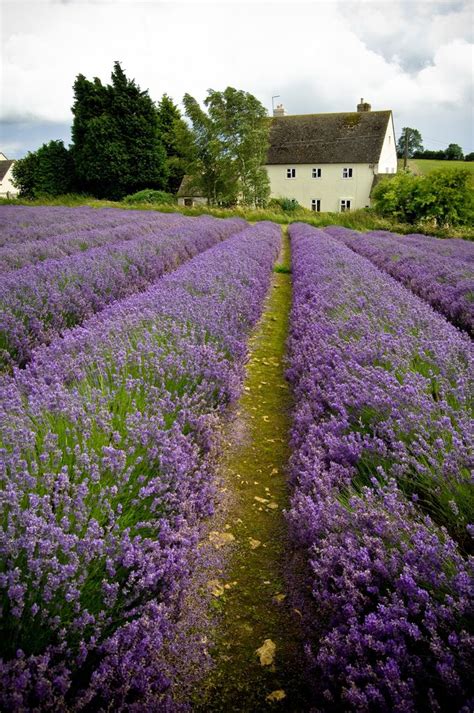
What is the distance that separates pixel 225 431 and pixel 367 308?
6.04ft

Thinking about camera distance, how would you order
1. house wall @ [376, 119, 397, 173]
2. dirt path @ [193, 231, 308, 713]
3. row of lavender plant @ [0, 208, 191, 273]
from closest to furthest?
dirt path @ [193, 231, 308, 713] < row of lavender plant @ [0, 208, 191, 273] < house wall @ [376, 119, 397, 173]

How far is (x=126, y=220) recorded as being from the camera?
1389 cm

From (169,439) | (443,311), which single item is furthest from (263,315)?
(169,439)

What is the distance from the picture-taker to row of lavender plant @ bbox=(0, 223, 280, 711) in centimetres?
123

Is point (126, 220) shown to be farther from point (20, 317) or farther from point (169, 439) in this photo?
point (169, 439)

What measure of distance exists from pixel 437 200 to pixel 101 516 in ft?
81.0

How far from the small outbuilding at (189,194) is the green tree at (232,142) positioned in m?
2.23

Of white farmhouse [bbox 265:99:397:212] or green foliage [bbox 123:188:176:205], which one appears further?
white farmhouse [bbox 265:99:397:212]

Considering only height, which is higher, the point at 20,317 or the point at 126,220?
the point at 126,220

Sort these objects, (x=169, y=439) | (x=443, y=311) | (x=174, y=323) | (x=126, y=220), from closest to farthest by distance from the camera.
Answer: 1. (x=169, y=439)
2. (x=174, y=323)
3. (x=443, y=311)
4. (x=126, y=220)

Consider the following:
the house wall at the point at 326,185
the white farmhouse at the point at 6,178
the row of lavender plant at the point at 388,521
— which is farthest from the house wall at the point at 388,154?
the white farmhouse at the point at 6,178

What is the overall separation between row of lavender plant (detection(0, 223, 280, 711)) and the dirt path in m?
0.25

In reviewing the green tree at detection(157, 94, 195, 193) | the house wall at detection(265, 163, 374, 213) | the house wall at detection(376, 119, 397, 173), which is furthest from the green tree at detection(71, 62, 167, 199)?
the house wall at detection(376, 119, 397, 173)

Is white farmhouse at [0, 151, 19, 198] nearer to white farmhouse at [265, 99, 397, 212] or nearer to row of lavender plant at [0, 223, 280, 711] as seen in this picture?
white farmhouse at [265, 99, 397, 212]
